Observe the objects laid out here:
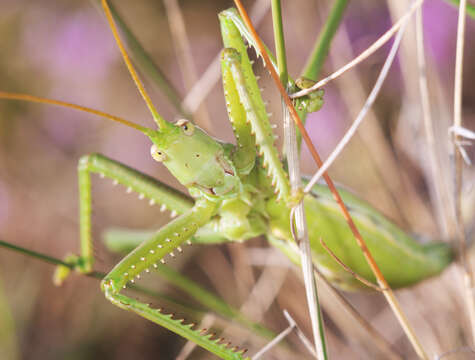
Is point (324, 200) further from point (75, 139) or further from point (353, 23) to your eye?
point (75, 139)

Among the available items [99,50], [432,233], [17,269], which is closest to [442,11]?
[432,233]

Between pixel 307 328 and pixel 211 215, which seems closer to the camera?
pixel 211 215

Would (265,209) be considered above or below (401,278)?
above

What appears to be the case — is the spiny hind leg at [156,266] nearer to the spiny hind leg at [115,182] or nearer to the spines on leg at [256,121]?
the spiny hind leg at [115,182]

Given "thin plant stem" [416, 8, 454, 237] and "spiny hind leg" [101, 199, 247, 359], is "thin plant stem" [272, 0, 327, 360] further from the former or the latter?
"thin plant stem" [416, 8, 454, 237]

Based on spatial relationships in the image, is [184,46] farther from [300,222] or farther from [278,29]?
[300,222]

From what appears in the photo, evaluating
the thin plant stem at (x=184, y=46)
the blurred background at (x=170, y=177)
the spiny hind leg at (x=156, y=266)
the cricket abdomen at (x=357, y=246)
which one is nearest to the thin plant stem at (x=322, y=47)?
the blurred background at (x=170, y=177)

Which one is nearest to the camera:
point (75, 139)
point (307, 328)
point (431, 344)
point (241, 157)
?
point (241, 157)
